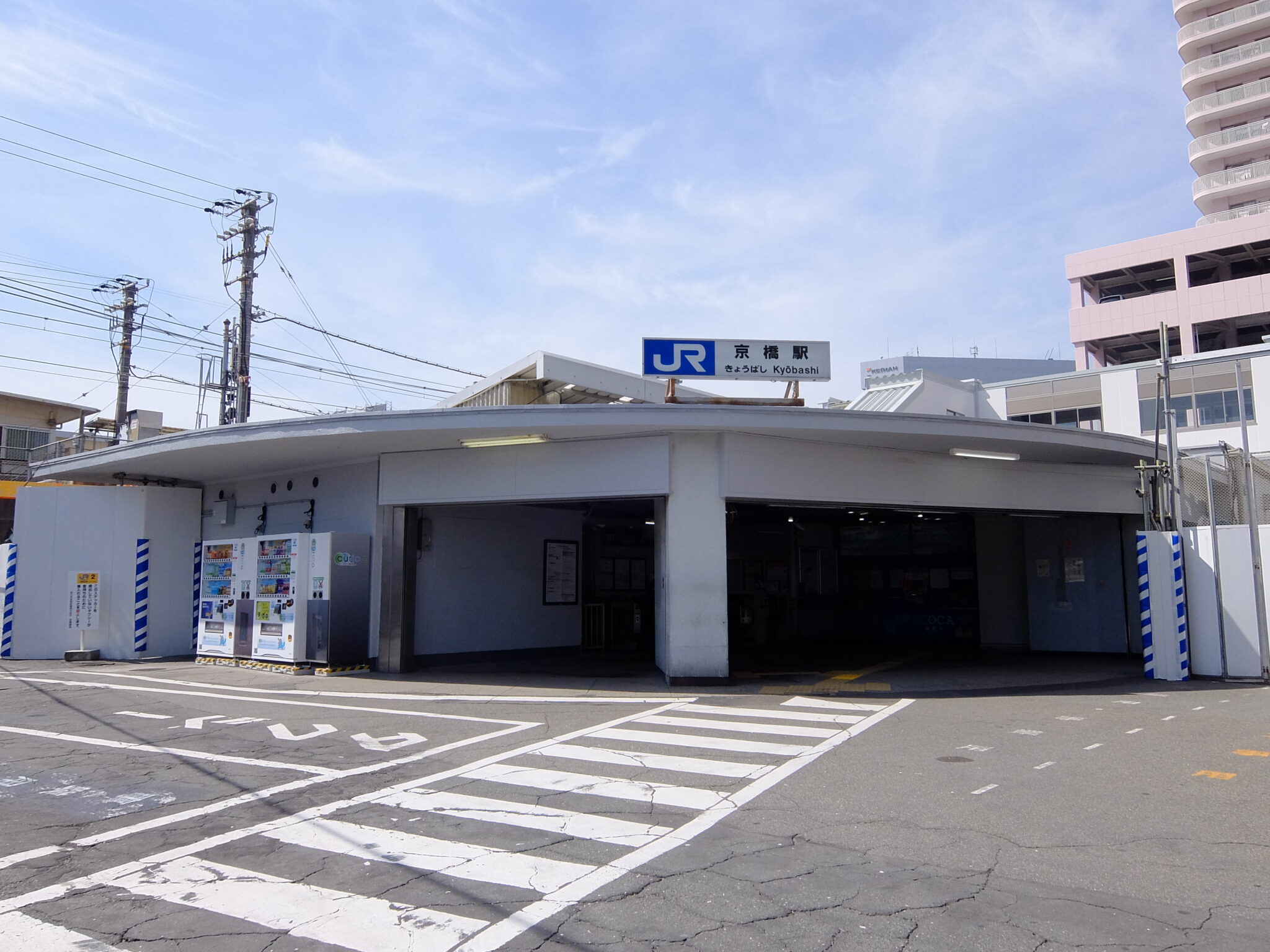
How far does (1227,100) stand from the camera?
202 ft

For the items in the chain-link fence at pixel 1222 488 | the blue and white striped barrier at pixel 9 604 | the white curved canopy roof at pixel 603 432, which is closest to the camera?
the white curved canopy roof at pixel 603 432

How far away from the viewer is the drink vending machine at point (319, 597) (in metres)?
16.5

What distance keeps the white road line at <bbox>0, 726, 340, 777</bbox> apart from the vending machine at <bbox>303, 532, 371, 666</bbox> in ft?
19.3

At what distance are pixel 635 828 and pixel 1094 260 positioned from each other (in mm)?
60564

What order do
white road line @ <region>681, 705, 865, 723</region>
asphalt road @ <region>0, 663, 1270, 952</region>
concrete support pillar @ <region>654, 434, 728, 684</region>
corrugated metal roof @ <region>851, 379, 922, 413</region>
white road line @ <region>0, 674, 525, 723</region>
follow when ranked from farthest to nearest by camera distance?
corrugated metal roof @ <region>851, 379, 922, 413</region> → concrete support pillar @ <region>654, 434, 728, 684</region> → white road line @ <region>0, 674, 525, 723</region> → white road line @ <region>681, 705, 865, 723</region> → asphalt road @ <region>0, 663, 1270, 952</region>

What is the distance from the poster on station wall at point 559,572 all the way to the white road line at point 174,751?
10.3 metres

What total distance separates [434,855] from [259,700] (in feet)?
28.1

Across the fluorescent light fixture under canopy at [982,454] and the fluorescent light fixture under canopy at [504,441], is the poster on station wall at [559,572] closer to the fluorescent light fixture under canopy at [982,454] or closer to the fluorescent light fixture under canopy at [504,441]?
the fluorescent light fixture under canopy at [504,441]

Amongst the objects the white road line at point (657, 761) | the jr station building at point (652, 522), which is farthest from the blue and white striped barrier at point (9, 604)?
the white road line at point (657, 761)

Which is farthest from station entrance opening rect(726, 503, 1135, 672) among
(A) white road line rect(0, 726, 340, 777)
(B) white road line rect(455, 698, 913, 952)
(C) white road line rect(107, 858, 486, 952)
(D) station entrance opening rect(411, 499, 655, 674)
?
(C) white road line rect(107, 858, 486, 952)

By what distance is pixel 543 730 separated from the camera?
424 inches

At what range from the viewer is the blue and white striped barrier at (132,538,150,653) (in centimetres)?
2011

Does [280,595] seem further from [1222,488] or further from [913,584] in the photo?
[1222,488]

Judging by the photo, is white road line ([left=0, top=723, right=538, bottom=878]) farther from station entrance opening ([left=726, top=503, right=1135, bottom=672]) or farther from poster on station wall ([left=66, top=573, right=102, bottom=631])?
poster on station wall ([left=66, top=573, right=102, bottom=631])
